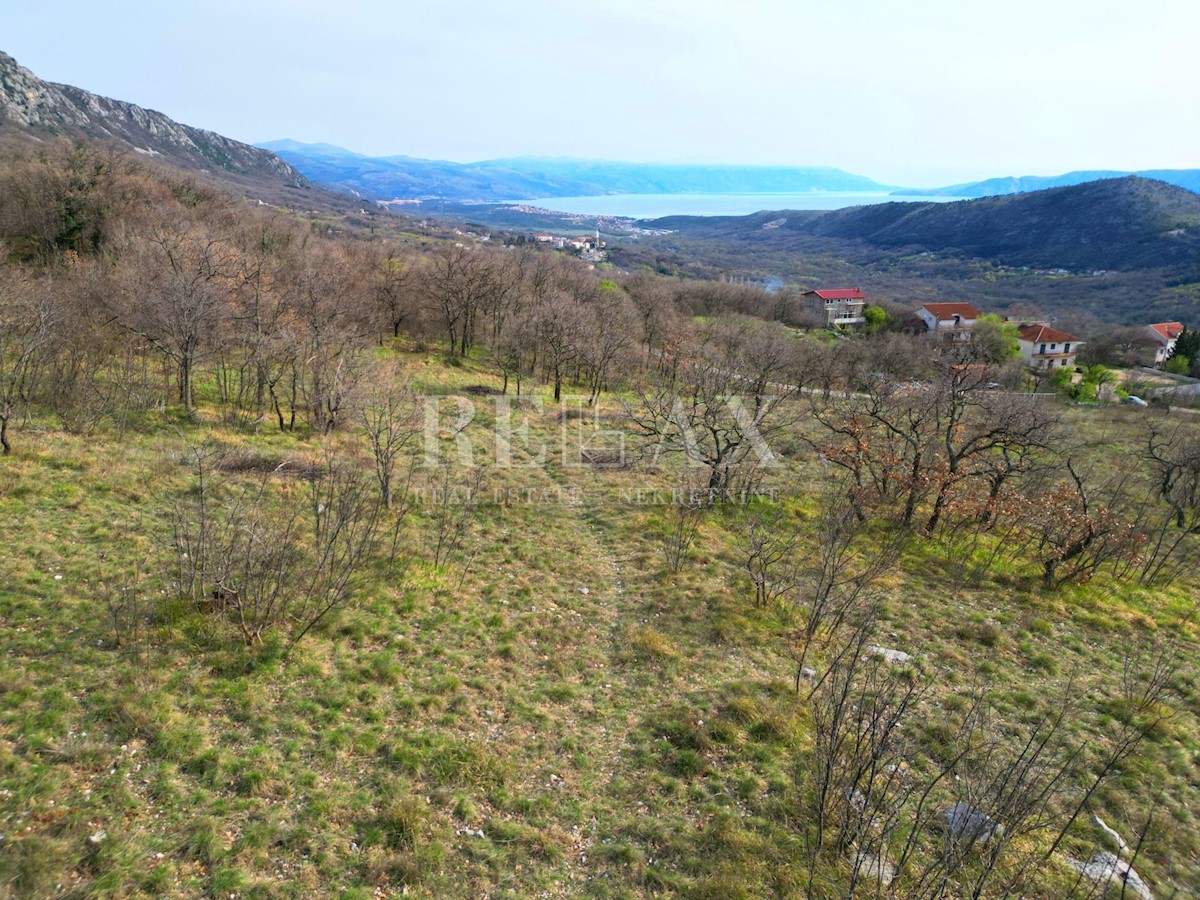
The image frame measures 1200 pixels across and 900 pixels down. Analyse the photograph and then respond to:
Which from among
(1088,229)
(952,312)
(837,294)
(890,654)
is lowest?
(890,654)

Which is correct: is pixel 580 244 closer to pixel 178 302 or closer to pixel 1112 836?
pixel 178 302

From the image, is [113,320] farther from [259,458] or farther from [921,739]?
[921,739]

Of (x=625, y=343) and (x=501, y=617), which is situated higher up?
(x=625, y=343)

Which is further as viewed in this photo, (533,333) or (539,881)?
(533,333)

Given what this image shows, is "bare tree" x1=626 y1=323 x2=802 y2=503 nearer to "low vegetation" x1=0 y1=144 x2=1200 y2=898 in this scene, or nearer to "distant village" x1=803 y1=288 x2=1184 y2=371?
"low vegetation" x1=0 y1=144 x2=1200 y2=898

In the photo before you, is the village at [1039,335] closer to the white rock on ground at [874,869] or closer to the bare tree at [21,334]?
the white rock on ground at [874,869]

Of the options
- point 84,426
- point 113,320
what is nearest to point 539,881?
point 84,426

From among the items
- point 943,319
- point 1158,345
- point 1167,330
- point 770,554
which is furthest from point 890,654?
point 1167,330
